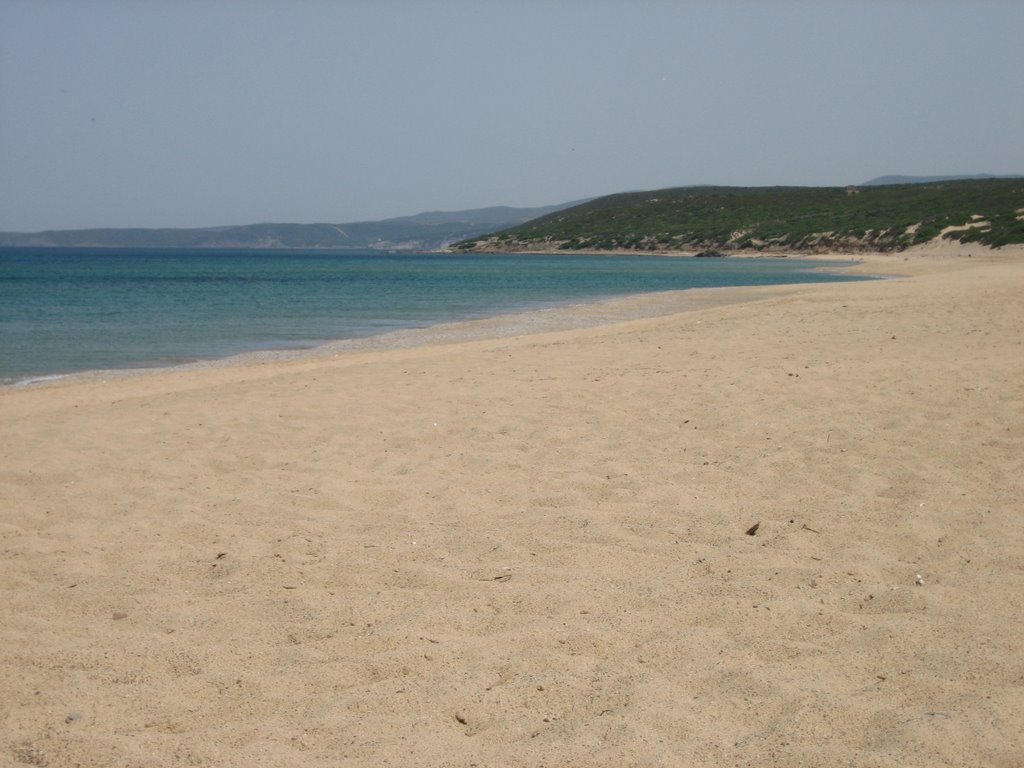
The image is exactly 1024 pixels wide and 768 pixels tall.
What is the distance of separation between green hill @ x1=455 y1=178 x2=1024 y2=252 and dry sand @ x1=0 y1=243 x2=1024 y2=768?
144ft

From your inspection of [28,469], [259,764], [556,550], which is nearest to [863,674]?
[556,550]

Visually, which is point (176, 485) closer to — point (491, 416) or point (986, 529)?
point (491, 416)

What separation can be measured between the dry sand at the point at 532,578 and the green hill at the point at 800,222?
43.9 metres

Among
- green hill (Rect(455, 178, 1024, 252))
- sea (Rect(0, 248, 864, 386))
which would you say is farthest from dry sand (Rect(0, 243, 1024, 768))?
green hill (Rect(455, 178, 1024, 252))

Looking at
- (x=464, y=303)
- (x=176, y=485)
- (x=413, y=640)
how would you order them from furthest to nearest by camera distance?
(x=464, y=303)
(x=176, y=485)
(x=413, y=640)

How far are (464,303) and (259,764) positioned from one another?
24233 millimetres

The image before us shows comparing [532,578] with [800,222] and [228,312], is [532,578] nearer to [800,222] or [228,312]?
[228,312]

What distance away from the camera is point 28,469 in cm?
615

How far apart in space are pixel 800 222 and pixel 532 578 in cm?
7453

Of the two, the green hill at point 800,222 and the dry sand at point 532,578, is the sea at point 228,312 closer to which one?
the dry sand at point 532,578

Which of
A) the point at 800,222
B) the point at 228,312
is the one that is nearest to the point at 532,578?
the point at 228,312

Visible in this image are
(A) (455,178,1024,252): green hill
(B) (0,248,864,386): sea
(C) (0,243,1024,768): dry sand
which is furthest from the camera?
(A) (455,178,1024,252): green hill

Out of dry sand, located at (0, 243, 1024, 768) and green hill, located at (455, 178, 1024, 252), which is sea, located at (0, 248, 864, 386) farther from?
green hill, located at (455, 178, 1024, 252)

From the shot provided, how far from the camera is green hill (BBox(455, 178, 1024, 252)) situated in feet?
176
